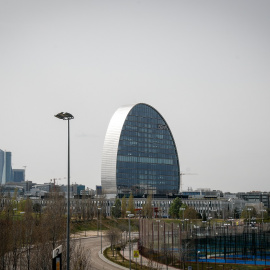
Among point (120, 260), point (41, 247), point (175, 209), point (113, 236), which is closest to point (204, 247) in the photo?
point (120, 260)

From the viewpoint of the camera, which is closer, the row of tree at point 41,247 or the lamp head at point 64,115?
the lamp head at point 64,115

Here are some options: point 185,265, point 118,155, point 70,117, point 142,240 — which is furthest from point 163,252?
point 118,155

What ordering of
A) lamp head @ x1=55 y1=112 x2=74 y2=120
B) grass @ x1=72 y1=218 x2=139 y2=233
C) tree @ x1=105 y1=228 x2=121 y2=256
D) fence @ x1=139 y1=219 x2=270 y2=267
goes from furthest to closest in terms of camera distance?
grass @ x1=72 y1=218 x2=139 y2=233, tree @ x1=105 y1=228 x2=121 y2=256, fence @ x1=139 y1=219 x2=270 y2=267, lamp head @ x1=55 y1=112 x2=74 y2=120

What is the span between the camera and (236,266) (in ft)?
187

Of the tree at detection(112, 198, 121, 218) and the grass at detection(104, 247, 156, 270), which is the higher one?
the tree at detection(112, 198, 121, 218)

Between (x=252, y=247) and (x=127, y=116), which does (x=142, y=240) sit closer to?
(x=252, y=247)

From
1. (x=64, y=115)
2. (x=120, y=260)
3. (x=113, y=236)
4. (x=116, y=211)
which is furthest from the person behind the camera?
(x=116, y=211)

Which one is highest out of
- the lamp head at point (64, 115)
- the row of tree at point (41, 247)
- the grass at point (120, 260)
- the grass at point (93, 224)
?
the lamp head at point (64, 115)

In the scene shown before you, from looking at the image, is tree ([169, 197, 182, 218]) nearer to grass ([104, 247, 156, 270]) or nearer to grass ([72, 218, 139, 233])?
grass ([72, 218, 139, 233])

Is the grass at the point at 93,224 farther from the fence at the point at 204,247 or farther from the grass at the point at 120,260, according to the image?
the fence at the point at 204,247

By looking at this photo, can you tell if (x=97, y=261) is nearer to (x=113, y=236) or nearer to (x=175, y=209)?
(x=113, y=236)

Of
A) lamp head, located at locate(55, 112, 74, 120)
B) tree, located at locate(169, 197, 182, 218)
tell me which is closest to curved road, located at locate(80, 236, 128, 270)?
lamp head, located at locate(55, 112, 74, 120)

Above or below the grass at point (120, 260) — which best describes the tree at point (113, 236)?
above

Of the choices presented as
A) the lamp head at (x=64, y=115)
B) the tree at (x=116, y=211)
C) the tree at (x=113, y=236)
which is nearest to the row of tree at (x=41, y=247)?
the lamp head at (x=64, y=115)
